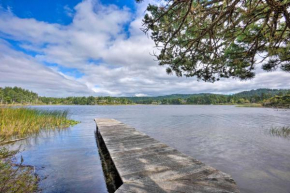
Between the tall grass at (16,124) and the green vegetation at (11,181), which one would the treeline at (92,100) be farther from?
the green vegetation at (11,181)

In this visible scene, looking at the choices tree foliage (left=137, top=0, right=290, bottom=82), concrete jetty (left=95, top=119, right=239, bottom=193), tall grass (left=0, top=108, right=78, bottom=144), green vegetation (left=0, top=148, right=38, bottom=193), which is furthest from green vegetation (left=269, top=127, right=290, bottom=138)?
tall grass (left=0, top=108, right=78, bottom=144)

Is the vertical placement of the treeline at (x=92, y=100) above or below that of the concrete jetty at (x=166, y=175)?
above

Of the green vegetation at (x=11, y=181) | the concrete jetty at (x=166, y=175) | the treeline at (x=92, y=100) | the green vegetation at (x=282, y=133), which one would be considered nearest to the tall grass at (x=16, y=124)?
the green vegetation at (x=11, y=181)

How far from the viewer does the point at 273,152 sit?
29.5 ft

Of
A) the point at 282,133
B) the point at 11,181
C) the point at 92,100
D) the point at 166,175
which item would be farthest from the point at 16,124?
the point at 92,100

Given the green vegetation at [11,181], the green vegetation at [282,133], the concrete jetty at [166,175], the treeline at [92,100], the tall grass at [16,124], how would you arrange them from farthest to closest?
the treeline at [92,100], the green vegetation at [282,133], the tall grass at [16,124], the green vegetation at [11,181], the concrete jetty at [166,175]

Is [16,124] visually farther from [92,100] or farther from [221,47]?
[92,100]

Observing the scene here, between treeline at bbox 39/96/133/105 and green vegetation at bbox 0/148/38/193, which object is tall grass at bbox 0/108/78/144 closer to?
green vegetation at bbox 0/148/38/193

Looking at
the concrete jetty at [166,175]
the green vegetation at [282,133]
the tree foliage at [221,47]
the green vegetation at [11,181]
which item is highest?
the tree foliage at [221,47]

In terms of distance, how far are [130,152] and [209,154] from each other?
5257mm

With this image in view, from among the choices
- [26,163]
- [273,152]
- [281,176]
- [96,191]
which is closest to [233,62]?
[281,176]

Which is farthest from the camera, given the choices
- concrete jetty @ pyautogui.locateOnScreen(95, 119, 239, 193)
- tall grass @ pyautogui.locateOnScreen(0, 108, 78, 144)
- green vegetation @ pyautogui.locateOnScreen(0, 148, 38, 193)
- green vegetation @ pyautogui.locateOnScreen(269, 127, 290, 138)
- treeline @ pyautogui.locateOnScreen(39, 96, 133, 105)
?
treeline @ pyautogui.locateOnScreen(39, 96, 133, 105)

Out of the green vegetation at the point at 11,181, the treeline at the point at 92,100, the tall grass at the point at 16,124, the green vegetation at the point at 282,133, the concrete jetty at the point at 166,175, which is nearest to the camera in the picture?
the concrete jetty at the point at 166,175

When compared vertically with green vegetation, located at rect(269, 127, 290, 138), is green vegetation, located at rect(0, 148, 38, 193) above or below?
above
